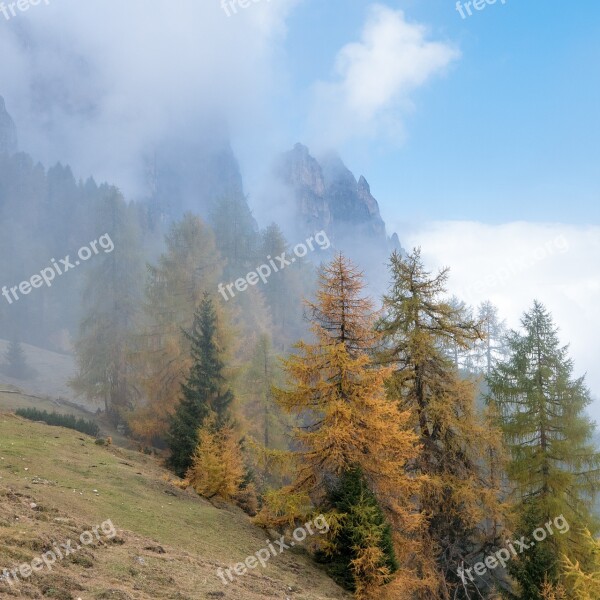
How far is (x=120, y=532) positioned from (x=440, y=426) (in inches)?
456

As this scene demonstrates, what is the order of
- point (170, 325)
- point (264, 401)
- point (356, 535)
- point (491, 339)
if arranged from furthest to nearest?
point (491, 339)
point (170, 325)
point (264, 401)
point (356, 535)

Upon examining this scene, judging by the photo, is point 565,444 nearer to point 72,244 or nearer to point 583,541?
point 583,541

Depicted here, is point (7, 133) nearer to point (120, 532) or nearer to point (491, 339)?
point (491, 339)

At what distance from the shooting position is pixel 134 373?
38.1 meters

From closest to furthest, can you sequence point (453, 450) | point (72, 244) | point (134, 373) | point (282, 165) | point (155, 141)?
point (453, 450)
point (134, 373)
point (72, 244)
point (155, 141)
point (282, 165)

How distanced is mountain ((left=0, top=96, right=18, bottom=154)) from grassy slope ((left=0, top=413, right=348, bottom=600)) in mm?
118055

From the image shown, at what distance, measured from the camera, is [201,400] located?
77.5ft

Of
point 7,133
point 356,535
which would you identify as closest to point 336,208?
point 7,133

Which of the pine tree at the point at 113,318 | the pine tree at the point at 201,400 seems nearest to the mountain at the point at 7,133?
the pine tree at the point at 113,318

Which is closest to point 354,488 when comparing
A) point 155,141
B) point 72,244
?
point 72,244

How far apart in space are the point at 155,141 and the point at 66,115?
26507 mm

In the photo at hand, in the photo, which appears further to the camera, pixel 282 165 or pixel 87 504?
pixel 282 165

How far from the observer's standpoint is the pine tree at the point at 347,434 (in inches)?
546

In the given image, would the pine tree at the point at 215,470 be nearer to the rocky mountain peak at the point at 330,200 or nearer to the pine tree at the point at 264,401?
the pine tree at the point at 264,401
